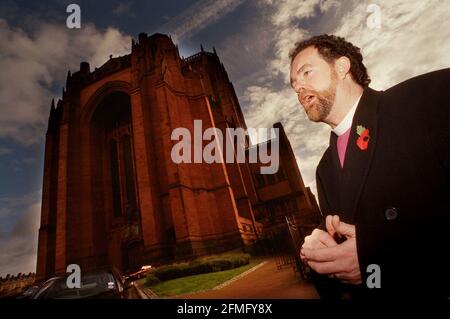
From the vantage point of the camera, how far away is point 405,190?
97 centimetres

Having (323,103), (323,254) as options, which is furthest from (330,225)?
(323,103)

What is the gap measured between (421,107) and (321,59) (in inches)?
33.9

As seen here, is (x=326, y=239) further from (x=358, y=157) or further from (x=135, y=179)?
(x=135, y=179)

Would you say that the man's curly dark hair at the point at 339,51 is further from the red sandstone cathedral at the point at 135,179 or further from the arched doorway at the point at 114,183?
the arched doorway at the point at 114,183

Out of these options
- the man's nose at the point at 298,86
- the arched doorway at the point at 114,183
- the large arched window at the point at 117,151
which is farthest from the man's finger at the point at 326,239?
the large arched window at the point at 117,151

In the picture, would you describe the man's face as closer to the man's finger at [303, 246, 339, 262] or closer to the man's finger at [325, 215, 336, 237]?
the man's finger at [325, 215, 336, 237]

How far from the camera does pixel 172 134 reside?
1573cm

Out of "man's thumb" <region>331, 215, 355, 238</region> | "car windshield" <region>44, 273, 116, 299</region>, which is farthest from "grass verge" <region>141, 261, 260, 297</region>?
"man's thumb" <region>331, 215, 355, 238</region>

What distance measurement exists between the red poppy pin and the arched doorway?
62.0ft

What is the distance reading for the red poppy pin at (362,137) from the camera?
3.71 ft

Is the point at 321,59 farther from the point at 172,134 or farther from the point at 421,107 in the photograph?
the point at 172,134

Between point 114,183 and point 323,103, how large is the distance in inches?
848

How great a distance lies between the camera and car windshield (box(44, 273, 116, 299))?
174 inches
